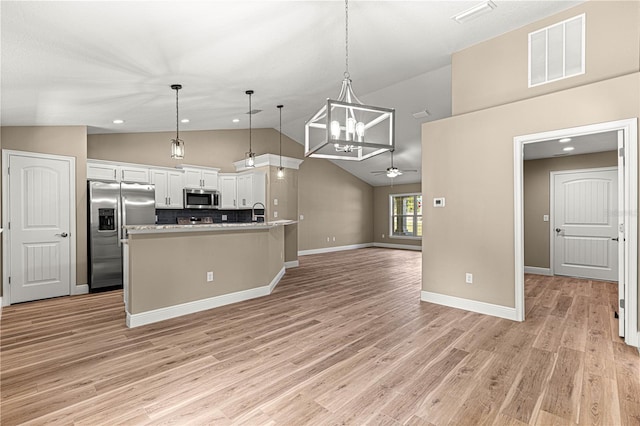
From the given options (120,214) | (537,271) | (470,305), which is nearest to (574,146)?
(537,271)

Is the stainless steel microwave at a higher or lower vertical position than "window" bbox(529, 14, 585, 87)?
lower

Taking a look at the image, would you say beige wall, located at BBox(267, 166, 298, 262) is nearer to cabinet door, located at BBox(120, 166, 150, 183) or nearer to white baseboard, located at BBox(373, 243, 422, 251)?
cabinet door, located at BBox(120, 166, 150, 183)

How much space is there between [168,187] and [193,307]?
355cm

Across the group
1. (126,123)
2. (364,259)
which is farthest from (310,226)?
(126,123)

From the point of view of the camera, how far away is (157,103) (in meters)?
4.75

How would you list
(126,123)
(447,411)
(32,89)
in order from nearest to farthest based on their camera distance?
(447,411), (32,89), (126,123)

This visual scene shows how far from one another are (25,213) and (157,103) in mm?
2470

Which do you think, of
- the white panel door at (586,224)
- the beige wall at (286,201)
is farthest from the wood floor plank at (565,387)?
the beige wall at (286,201)

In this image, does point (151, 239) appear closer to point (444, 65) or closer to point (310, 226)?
point (444, 65)

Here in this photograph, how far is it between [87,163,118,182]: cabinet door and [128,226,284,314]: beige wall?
2705 millimetres

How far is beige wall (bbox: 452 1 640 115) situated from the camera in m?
3.11

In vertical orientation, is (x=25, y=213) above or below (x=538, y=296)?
above

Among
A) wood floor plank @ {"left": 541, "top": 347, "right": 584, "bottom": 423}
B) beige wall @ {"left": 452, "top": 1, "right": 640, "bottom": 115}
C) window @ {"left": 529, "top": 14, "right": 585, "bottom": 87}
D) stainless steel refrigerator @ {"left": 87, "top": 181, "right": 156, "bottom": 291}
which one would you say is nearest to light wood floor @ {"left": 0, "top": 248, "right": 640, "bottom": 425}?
wood floor plank @ {"left": 541, "top": 347, "right": 584, "bottom": 423}

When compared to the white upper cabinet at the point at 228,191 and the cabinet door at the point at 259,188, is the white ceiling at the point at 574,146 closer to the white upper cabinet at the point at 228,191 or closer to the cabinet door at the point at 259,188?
the cabinet door at the point at 259,188
